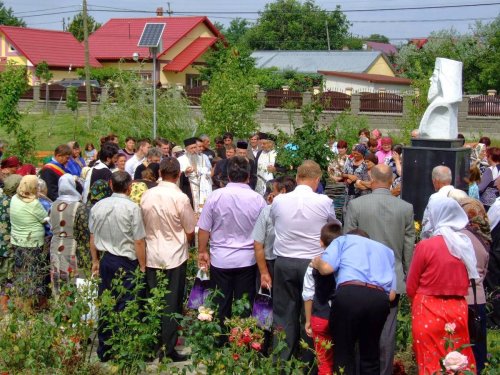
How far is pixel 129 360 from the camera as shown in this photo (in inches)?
231

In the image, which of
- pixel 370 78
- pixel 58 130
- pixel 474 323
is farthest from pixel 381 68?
pixel 474 323

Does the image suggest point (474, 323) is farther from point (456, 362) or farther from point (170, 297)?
point (170, 297)

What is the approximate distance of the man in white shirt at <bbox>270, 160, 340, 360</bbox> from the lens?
260 inches

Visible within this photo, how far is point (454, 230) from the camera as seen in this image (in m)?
5.94

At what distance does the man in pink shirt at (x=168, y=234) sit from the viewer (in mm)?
7070

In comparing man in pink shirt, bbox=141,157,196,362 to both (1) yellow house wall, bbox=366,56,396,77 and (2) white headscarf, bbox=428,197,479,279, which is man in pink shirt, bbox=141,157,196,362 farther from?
(1) yellow house wall, bbox=366,56,396,77

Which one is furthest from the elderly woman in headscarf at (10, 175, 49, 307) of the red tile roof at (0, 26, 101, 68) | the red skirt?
the red tile roof at (0, 26, 101, 68)

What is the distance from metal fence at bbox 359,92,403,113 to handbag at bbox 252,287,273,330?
29577mm

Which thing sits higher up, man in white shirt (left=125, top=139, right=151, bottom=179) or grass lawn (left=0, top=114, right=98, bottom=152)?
grass lawn (left=0, top=114, right=98, bottom=152)

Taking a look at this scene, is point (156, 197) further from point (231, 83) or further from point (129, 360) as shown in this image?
point (231, 83)

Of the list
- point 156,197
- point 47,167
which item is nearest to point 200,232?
point 156,197

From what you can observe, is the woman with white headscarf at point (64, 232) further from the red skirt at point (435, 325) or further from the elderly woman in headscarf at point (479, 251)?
the elderly woman in headscarf at point (479, 251)

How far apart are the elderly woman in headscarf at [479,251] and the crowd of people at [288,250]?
1cm

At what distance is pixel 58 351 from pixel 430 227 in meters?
3.11
